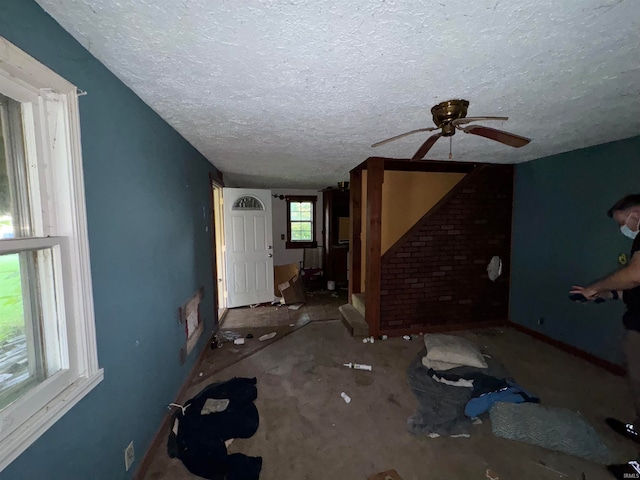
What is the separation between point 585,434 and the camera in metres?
1.81

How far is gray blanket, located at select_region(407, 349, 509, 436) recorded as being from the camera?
1970mm

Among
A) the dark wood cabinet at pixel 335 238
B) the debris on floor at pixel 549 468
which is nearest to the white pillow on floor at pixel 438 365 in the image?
the debris on floor at pixel 549 468

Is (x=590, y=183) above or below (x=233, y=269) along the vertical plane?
above

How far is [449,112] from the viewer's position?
1.62 meters

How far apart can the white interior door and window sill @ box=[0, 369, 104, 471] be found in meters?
3.36

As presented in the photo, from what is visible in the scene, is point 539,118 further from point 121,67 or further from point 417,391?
point 121,67

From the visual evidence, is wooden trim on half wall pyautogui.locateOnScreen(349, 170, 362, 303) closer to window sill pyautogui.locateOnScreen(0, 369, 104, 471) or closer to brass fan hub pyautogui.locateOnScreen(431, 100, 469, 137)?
brass fan hub pyautogui.locateOnScreen(431, 100, 469, 137)

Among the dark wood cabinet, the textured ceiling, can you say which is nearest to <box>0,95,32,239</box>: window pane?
the textured ceiling

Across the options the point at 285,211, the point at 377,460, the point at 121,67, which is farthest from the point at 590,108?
the point at 285,211

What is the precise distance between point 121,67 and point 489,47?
174 centimetres

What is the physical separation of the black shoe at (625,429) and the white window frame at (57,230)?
11.0 feet

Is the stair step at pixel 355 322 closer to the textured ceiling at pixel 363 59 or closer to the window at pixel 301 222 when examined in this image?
the textured ceiling at pixel 363 59

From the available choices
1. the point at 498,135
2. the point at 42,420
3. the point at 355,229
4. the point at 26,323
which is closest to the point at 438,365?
the point at 355,229

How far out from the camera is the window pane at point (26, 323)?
90cm
